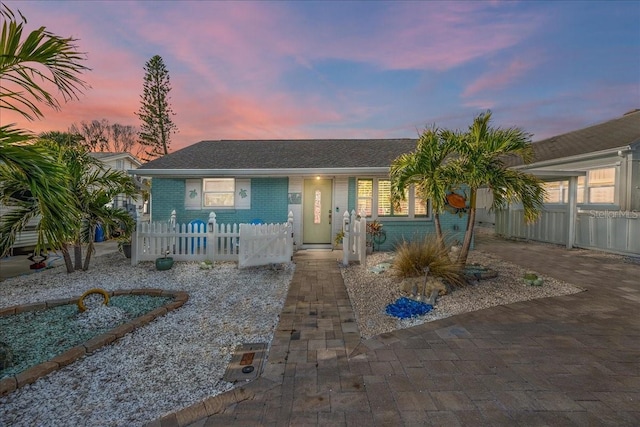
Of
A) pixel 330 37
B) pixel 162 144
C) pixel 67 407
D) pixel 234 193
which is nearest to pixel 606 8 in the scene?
pixel 330 37

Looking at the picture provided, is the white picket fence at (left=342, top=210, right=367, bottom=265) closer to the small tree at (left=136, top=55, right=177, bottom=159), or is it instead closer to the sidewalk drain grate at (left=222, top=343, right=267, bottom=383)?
the sidewalk drain grate at (left=222, top=343, right=267, bottom=383)

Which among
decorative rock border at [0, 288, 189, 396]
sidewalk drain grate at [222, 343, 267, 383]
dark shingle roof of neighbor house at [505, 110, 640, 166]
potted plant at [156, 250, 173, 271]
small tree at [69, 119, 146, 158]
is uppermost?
small tree at [69, 119, 146, 158]

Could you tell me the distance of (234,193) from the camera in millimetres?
10523

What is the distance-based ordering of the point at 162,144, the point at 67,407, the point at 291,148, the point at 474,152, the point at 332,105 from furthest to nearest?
the point at 162,144 → the point at 332,105 → the point at 291,148 → the point at 474,152 → the point at 67,407

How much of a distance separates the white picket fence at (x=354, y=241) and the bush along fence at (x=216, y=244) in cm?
143

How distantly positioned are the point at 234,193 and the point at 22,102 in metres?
7.94

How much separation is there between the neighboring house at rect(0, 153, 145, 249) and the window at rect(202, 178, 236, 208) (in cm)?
218

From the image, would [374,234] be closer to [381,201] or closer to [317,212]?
[381,201]

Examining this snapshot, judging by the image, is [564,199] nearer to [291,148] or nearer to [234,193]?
[291,148]

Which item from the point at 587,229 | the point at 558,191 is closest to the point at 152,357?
the point at 587,229

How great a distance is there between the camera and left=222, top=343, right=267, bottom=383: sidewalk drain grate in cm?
290

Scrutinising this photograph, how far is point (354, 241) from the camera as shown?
8.41 m

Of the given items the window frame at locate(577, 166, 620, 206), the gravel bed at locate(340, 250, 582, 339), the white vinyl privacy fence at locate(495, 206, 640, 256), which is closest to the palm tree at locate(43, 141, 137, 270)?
the gravel bed at locate(340, 250, 582, 339)

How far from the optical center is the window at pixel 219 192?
34.6ft
